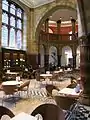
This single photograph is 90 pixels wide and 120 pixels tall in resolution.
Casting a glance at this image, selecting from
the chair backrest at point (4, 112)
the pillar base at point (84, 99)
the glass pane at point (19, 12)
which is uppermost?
the glass pane at point (19, 12)

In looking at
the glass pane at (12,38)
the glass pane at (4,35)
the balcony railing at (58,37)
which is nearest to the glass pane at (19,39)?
the glass pane at (12,38)

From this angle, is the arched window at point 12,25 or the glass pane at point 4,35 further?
the arched window at point 12,25

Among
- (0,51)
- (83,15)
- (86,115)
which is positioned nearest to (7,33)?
(0,51)

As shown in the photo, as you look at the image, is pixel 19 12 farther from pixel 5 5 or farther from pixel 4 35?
pixel 4 35

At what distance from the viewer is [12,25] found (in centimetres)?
1415

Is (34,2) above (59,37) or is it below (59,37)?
above

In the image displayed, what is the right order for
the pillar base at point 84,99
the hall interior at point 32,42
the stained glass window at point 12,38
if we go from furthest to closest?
1. the stained glass window at point 12,38
2. the hall interior at point 32,42
3. the pillar base at point 84,99

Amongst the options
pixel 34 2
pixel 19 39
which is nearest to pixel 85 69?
pixel 19 39

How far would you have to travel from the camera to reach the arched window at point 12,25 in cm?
1329

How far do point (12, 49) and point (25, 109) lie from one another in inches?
325

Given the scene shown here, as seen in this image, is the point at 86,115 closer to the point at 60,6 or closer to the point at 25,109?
the point at 25,109

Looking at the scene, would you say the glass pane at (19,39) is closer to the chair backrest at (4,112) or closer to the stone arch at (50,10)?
the stone arch at (50,10)

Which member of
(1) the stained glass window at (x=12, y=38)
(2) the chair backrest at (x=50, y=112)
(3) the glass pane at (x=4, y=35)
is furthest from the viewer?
(1) the stained glass window at (x=12, y=38)

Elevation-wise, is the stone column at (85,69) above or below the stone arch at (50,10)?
below
